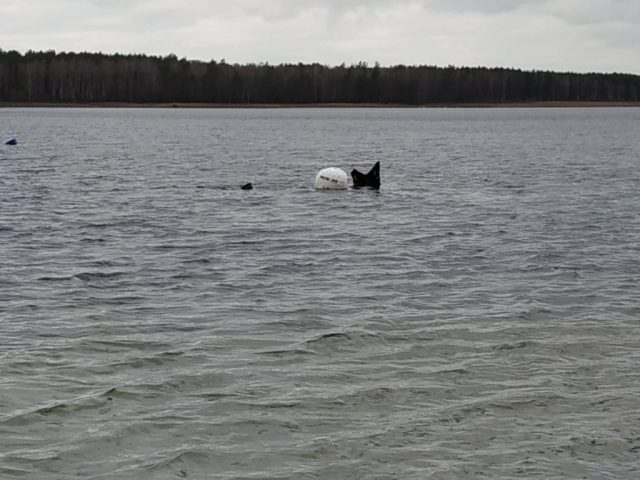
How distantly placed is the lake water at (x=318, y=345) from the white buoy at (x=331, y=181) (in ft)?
27.9

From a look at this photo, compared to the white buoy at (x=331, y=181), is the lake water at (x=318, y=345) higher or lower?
lower

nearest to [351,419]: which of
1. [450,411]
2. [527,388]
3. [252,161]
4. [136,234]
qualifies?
[450,411]

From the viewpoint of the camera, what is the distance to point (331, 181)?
37906 mm

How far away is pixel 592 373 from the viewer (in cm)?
1148

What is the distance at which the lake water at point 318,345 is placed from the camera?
8969 mm

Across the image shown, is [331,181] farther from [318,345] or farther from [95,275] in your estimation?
[318,345]

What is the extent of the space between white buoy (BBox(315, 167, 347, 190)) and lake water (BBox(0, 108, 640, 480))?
8.52 m

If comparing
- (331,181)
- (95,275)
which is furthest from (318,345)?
(331,181)

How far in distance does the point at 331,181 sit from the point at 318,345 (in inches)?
1002

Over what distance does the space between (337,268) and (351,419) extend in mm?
9321

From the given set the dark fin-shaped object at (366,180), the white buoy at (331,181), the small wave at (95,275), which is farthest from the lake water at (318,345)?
the dark fin-shaped object at (366,180)

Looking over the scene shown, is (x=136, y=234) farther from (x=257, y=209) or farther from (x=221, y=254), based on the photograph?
(x=257, y=209)

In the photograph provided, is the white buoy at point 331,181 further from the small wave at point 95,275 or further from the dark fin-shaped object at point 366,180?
the small wave at point 95,275

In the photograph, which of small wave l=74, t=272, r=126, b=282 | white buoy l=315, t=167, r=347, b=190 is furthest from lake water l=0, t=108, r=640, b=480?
white buoy l=315, t=167, r=347, b=190
